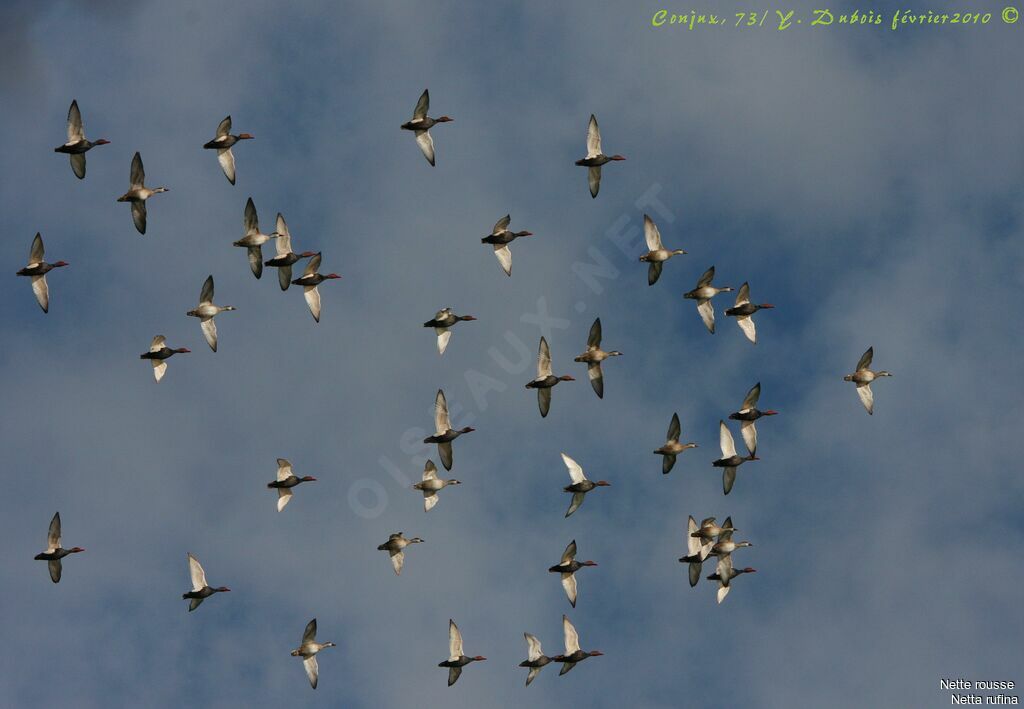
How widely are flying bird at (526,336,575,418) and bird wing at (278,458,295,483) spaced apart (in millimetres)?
15860

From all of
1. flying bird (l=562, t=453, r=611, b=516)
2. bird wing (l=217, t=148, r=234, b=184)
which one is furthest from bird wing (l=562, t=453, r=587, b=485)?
bird wing (l=217, t=148, r=234, b=184)

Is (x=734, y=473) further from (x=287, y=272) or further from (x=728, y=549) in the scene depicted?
(x=287, y=272)

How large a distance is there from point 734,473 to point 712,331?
28.8 feet

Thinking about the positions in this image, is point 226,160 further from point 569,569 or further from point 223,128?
point 569,569

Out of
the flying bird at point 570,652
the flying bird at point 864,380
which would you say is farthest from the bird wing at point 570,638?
the flying bird at point 864,380

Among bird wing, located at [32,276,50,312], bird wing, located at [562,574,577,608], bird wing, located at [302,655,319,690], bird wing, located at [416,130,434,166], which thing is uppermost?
bird wing, located at [416,130,434,166]

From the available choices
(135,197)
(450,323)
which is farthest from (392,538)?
(135,197)

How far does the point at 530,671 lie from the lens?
16025cm

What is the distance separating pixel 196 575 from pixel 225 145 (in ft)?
85.6

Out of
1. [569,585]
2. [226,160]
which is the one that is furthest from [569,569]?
[226,160]

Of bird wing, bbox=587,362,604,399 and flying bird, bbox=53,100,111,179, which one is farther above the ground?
flying bird, bbox=53,100,111,179

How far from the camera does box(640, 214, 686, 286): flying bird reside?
16175cm

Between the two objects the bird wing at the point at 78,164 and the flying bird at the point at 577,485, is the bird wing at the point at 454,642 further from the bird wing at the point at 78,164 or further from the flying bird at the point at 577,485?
the bird wing at the point at 78,164

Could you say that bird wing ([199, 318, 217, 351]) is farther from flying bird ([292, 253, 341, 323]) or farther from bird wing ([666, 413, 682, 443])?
bird wing ([666, 413, 682, 443])
